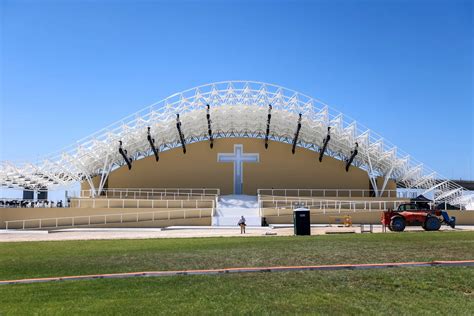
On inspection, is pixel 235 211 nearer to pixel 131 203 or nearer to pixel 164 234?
pixel 131 203

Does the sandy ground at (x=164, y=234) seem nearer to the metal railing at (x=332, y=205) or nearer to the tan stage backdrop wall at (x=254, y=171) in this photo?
the metal railing at (x=332, y=205)

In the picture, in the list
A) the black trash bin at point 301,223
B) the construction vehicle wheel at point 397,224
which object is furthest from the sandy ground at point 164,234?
the black trash bin at point 301,223

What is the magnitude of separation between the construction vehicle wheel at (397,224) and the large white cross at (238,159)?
2694 cm

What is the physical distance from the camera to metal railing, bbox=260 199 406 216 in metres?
38.8

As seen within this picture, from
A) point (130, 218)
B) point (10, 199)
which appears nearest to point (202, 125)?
point (130, 218)

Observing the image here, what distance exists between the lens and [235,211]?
133 feet

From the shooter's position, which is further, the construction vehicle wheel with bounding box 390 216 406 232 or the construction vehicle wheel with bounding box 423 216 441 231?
the construction vehicle wheel with bounding box 423 216 441 231

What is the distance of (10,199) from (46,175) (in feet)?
12.3

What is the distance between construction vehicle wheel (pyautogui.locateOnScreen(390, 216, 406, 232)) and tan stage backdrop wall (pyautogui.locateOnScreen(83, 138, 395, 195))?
25.8 metres

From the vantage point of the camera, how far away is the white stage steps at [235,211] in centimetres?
3762

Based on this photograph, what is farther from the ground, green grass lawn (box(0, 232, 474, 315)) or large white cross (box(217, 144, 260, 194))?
large white cross (box(217, 144, 260, 194))

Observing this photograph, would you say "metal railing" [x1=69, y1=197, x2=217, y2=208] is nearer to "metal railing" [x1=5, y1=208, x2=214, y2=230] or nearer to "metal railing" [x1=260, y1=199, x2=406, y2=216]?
"metal railing" [x1=5, y1=208, x2=214, y2=230]

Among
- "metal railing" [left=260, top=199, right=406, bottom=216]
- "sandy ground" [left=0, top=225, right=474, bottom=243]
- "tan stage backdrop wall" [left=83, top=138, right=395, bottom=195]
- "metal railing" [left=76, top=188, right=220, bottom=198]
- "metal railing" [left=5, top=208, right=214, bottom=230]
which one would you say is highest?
"tan stage backdrop wall" [left=83, top=138, right=395, bottom=195]

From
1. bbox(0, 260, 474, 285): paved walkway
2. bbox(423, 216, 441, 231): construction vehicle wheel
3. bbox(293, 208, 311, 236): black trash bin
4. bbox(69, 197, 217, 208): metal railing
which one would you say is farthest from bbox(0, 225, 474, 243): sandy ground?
bbox(0, 260, 474, 285): paved walkway
